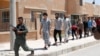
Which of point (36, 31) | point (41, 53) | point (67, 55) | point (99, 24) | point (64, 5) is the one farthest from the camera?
point (64, 5)

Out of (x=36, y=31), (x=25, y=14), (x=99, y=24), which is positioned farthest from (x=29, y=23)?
(x=99, y=24)

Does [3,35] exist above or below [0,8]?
below

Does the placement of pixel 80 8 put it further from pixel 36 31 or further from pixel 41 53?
pixel 41 53

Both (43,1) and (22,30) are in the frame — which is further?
(43,1)

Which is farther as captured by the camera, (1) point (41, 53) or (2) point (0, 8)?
(2) point (0, 8)

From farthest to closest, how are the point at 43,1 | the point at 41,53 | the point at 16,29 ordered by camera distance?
the point at 43,1 < the point at 41,53 < the point at 16,29

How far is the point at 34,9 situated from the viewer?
24984 mm

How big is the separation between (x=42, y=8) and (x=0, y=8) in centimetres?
465

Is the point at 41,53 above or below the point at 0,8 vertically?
below

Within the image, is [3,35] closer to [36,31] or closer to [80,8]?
[36,31]

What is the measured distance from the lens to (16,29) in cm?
1027

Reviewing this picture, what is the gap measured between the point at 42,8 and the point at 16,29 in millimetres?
16018

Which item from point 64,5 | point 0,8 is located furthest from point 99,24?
point 64,5

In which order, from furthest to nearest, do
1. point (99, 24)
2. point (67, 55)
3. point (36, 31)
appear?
point (36, 31), point (67, 55), point (99, 24)
